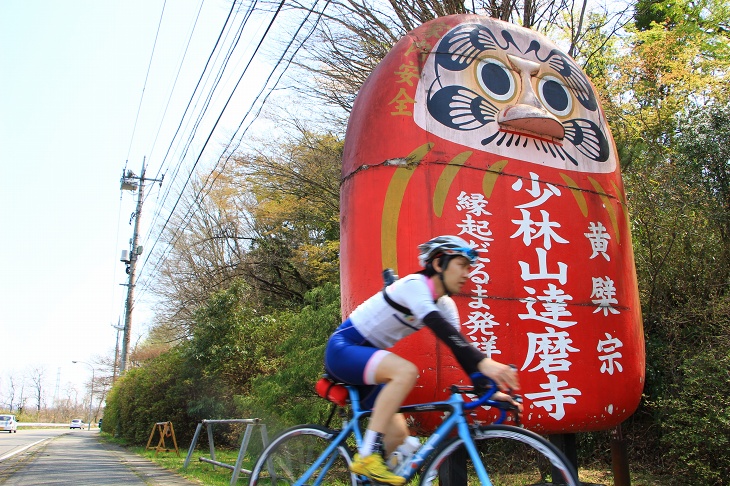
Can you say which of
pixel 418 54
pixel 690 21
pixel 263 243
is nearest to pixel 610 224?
pixel 418 54

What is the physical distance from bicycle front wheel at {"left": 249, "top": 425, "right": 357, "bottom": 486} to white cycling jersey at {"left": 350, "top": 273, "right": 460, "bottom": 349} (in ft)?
1.97

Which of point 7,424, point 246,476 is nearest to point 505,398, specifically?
point 246,476

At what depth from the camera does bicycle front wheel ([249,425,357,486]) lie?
3408 millimetres

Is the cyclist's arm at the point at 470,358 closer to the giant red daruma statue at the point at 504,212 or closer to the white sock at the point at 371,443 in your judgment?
the white sock at the point at 371,443

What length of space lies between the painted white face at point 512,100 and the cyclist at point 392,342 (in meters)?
2.01

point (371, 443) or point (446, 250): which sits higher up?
point (446, 250)

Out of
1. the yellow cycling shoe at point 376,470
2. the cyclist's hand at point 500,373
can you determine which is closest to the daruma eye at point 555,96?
the cyclist's hand at point 500,373

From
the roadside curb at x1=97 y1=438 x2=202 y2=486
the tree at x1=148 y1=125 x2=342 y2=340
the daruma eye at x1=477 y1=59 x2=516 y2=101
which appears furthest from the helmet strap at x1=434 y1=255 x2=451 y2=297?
the tree at x1=148 y1=125 x2=342 y2=340

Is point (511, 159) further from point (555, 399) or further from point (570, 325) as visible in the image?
point (555, 399)

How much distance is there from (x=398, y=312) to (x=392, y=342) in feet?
0.86

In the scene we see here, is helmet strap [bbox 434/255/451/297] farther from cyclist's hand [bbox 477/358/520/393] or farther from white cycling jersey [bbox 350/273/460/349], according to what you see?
cyclist's hand [bbox 477/358/520/393]

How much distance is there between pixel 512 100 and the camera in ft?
17.1

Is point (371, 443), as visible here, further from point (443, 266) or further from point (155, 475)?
point (155, 475)

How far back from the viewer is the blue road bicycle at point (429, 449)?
2.76 metres
